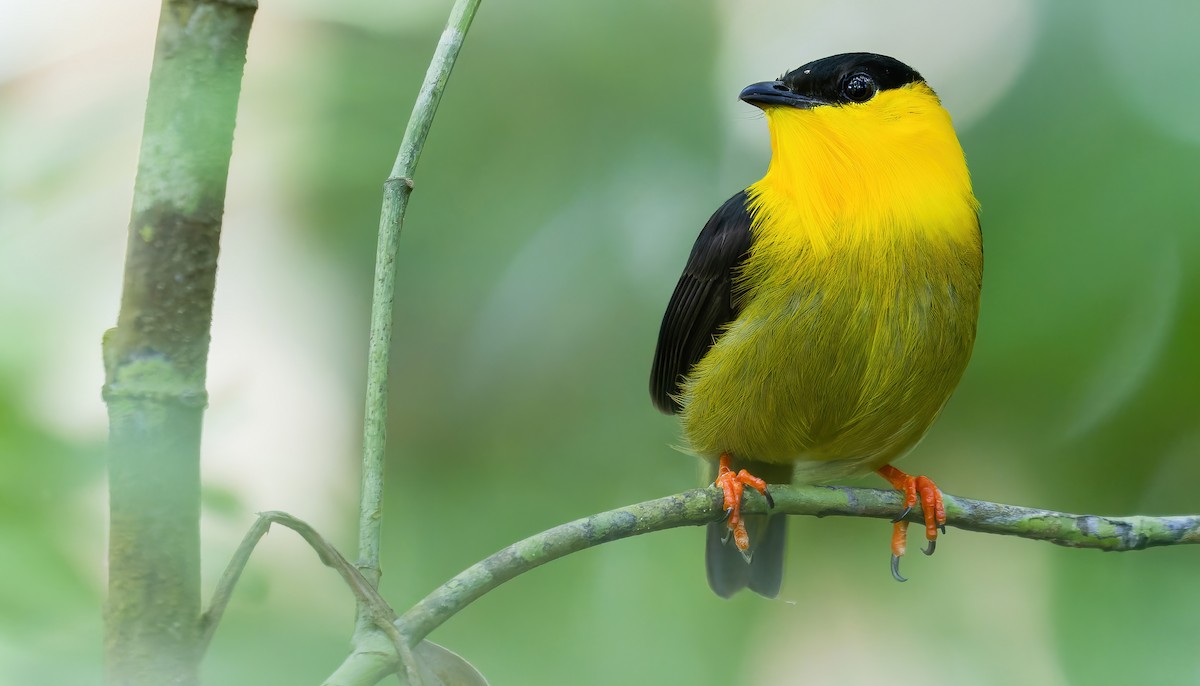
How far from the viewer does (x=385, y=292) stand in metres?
1.52

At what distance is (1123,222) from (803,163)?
1439 mm

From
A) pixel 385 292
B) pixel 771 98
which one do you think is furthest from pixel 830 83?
pixel 385 292

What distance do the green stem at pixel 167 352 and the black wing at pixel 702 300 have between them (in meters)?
2.03

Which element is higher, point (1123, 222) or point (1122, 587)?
point (1123, 222)

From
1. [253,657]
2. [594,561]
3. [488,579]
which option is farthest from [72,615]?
[594,561]

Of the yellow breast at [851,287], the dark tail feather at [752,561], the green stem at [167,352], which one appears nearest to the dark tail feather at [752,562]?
the dark tail feather at [752,561]

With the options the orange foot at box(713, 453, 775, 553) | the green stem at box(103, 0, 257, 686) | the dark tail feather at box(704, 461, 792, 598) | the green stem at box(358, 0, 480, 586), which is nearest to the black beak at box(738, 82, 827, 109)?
the orange foot at box(713, 453, 775, 553)

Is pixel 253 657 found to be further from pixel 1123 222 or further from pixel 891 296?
pixel 1123 222

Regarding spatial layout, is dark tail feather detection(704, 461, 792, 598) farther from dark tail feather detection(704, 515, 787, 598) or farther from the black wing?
the black wing

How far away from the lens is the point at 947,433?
164 inches

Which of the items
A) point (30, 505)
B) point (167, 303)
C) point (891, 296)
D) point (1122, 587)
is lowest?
point (1122, 587)

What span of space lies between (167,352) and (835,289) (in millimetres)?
1999

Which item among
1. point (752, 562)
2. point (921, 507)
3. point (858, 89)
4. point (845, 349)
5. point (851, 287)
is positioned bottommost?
point (752, 562)

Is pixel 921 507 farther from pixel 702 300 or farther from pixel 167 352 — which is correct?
pixel 167 352
